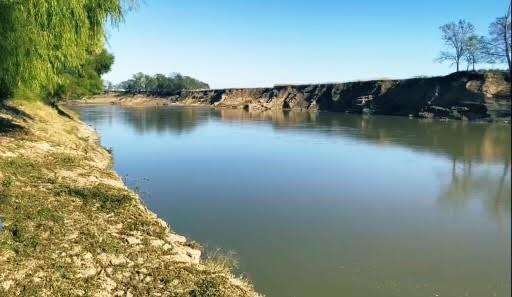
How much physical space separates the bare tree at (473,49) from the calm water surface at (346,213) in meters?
41.0

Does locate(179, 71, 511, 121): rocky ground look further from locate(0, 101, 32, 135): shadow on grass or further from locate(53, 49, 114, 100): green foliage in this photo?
locate(0, 101, 32, 135): shadow on grass

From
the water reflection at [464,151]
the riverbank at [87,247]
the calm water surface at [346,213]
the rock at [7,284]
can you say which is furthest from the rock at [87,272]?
the water reflection at [464,151]

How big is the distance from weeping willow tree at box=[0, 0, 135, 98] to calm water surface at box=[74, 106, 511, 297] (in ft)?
17.1

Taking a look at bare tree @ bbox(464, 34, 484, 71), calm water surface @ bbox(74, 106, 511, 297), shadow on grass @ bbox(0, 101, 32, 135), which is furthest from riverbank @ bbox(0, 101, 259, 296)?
bare tree @ bbox(464, 34, 484, 71)

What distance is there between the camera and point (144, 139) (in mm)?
36938

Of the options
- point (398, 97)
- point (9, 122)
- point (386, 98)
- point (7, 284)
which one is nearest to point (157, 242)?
point (7, 284)

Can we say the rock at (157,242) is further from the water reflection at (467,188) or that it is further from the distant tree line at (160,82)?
the distant tree line at (160,82)

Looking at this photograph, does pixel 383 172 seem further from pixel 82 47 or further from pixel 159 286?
pixel 159 286

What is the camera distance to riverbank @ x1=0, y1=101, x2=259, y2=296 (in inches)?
270

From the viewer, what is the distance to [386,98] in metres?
74.4

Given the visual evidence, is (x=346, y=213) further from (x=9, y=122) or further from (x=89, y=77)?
(x=89, y=77)

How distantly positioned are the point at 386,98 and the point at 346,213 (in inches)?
2469

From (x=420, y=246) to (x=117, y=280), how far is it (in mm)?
7464

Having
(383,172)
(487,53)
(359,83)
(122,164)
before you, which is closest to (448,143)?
(383,172)
